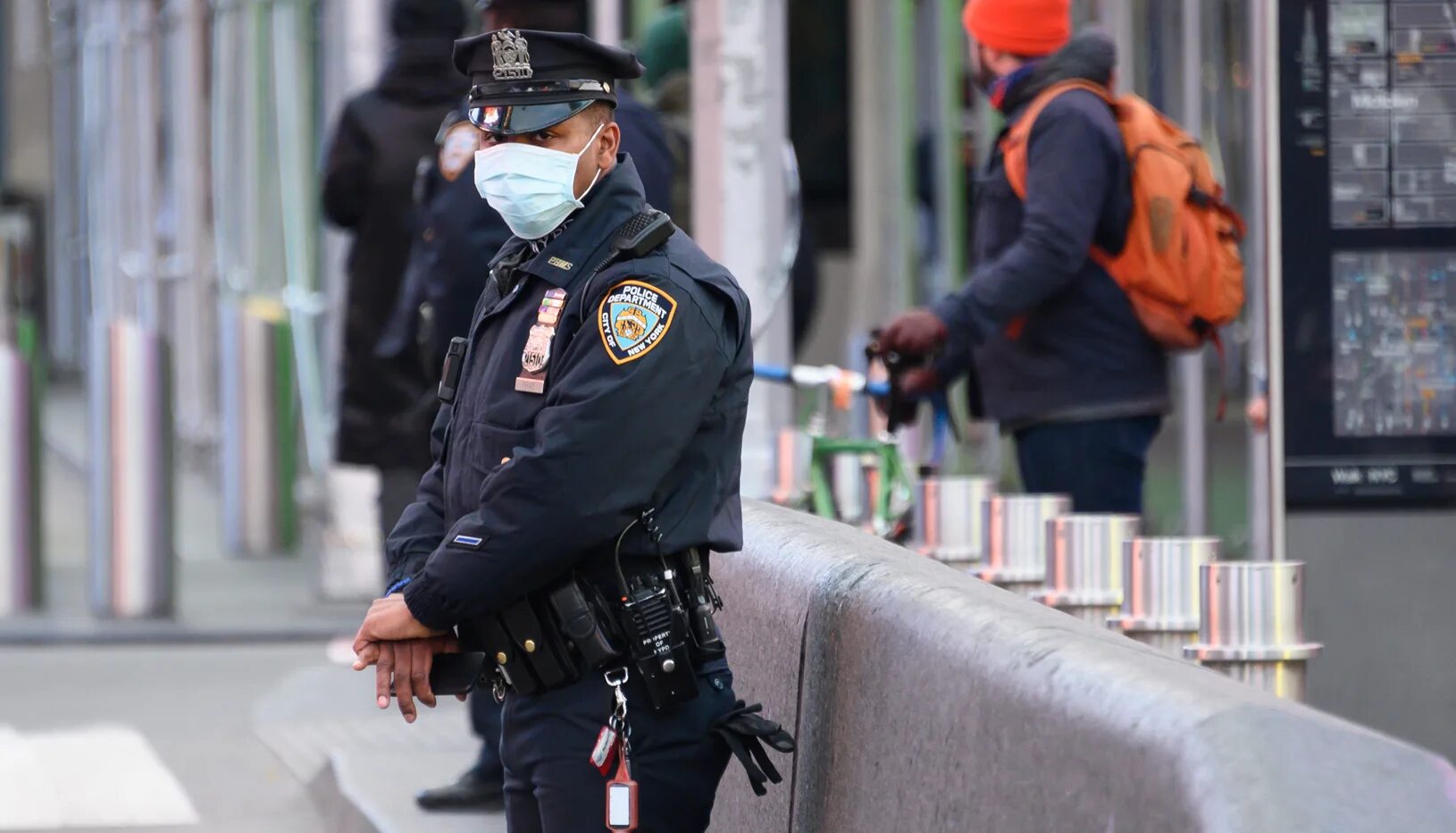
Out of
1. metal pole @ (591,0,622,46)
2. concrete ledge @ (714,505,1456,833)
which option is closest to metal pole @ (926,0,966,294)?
metal pole @ (591,0,622,46)

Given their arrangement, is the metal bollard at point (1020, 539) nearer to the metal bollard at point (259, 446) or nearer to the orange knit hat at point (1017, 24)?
the orange knit hat at point (1017, 24)

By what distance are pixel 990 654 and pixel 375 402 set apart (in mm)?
4544

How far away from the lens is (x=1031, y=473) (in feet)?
18.3

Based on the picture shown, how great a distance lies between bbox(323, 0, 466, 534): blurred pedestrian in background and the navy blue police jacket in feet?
12.2

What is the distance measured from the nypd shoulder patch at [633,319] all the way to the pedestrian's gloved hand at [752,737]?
1.69 feet

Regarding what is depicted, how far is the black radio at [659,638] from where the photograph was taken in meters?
3.44

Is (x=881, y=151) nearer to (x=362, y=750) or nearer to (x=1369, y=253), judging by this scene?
(x=362, y=750)

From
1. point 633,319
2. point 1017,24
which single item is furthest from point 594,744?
point 1017,24

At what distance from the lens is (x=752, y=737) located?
350 centimetres

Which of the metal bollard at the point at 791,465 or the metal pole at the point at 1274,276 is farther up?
the metal pole at the point at 1274,276

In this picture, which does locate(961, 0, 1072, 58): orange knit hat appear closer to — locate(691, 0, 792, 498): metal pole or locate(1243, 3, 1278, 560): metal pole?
locate(1243, 3, 1278, 560): metal pole

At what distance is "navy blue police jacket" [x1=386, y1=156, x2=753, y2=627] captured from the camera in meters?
3.36

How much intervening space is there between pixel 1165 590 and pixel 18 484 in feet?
23.4

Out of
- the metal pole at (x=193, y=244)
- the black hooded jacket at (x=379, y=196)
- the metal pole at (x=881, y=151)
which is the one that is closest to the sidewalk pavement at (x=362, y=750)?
the black hooded jacket at (x=379, y=196)
